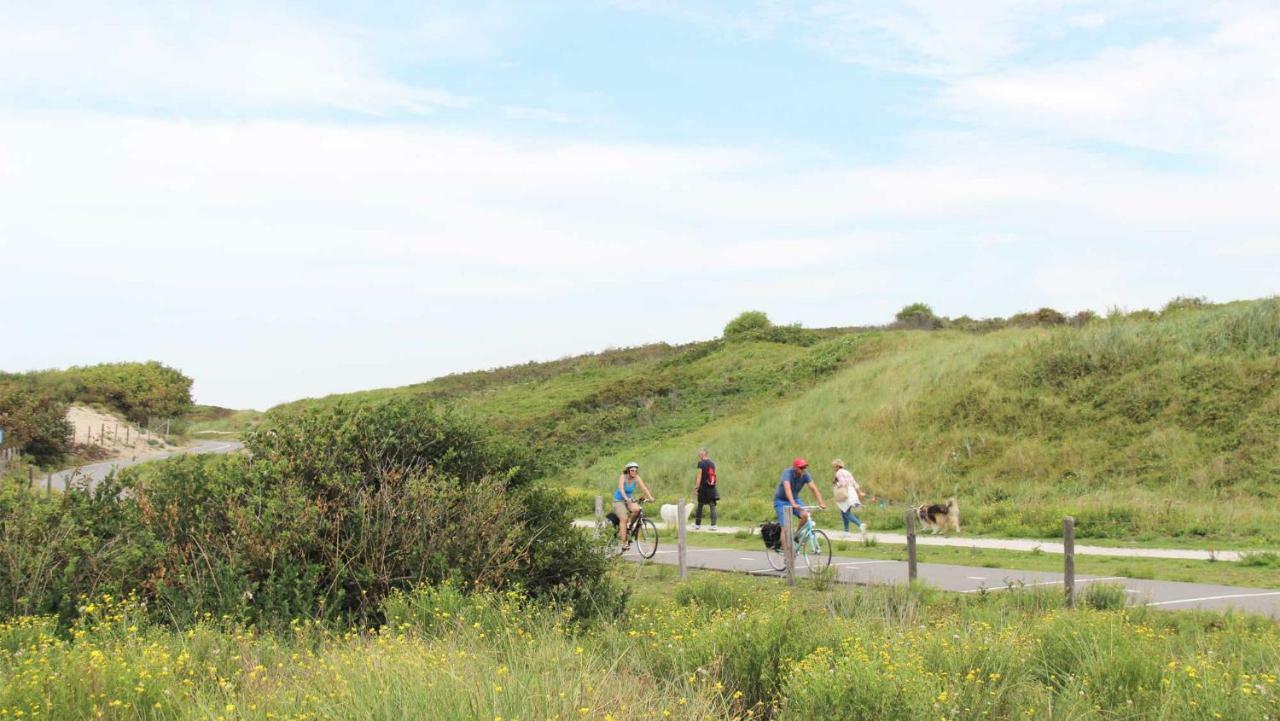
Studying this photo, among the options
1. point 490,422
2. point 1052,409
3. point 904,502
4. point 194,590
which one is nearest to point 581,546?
point 490,422

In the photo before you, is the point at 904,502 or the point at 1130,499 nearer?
the point at 1130,499

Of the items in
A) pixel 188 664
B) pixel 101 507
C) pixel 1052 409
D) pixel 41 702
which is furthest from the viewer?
pixel 1052 409

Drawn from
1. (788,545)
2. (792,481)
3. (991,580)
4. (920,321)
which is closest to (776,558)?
(792,481)

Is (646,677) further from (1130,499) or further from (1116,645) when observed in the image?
(1130,499)

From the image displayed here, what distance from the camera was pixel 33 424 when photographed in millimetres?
47625

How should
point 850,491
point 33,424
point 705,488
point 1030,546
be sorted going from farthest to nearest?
point 33,424, point 705,488, point 850,491, point 1030,546

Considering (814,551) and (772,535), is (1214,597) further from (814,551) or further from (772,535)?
(772,535)

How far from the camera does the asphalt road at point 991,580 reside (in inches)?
486

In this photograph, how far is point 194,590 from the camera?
29.1ft

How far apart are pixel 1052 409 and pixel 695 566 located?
17458mm

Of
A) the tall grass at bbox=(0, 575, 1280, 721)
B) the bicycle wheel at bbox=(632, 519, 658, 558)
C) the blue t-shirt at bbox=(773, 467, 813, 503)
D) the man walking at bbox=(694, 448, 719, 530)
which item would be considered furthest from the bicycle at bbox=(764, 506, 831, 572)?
the man walking at bbox=(694, 448, 719, 530)

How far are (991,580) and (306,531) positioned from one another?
30.2 ft

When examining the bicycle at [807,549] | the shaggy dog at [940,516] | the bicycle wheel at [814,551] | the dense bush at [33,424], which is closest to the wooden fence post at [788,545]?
the bicycle wheel at [814,551]

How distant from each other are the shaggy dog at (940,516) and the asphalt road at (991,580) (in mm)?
4363
